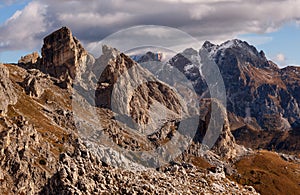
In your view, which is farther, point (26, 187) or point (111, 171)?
point (26, 187)

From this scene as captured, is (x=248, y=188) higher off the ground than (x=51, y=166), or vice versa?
(x=51, y=166)

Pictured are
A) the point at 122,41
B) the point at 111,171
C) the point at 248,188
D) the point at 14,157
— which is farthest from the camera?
the point at 122,41

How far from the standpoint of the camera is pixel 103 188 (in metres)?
105

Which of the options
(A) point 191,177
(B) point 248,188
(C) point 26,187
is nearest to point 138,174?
(A) point 191,177

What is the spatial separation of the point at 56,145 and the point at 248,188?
70.3m

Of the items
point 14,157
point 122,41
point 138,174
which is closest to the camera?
point 138,174

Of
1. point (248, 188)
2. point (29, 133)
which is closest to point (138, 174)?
point (29, 133)

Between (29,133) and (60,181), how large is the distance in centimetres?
4652

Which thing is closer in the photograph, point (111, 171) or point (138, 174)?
point (111, 171)

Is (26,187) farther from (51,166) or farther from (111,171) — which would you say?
(111,171)

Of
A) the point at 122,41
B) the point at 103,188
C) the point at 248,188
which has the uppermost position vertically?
the point at 122,41

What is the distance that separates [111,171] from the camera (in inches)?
4400

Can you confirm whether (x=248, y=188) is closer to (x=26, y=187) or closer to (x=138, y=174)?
(x=138, y=174)

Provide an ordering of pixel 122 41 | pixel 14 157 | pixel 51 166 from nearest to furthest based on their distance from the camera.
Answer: pixel 14 157 < pixel 51 166 < pixel 122 41
